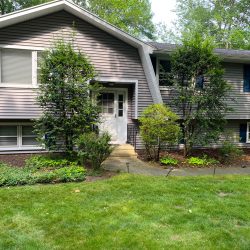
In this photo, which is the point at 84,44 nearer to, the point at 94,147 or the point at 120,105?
the point at 120,105

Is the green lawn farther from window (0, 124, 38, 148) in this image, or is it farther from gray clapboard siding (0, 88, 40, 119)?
window (0, 124, 38, 148)

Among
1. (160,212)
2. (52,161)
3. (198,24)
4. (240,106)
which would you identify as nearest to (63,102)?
(52,161)

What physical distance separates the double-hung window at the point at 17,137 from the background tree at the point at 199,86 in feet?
19.0

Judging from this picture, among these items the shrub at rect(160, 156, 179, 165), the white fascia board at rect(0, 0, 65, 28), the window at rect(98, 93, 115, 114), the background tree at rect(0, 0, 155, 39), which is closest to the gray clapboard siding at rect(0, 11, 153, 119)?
the white fascia board at rect(0, 0, 65, 28)

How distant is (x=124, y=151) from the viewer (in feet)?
34.9

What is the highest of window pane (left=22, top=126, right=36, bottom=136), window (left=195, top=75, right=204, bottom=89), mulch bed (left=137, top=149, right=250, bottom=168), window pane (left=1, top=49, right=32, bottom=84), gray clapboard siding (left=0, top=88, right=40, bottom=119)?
window pane (left=1, top=49, right=32, bottom=84)

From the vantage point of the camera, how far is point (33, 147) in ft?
34.2

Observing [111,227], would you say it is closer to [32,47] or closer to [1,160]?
[1,160]

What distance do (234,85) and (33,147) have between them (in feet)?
31.1

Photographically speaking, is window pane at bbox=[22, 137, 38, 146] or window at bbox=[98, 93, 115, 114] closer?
window pane at bbox=[22, 137, 38, 146]

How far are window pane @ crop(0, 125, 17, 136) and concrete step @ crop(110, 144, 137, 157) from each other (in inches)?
150

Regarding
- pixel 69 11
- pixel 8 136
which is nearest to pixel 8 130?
pixel 8 136

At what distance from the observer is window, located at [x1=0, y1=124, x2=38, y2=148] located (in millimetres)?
10172

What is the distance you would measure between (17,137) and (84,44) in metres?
4.42
